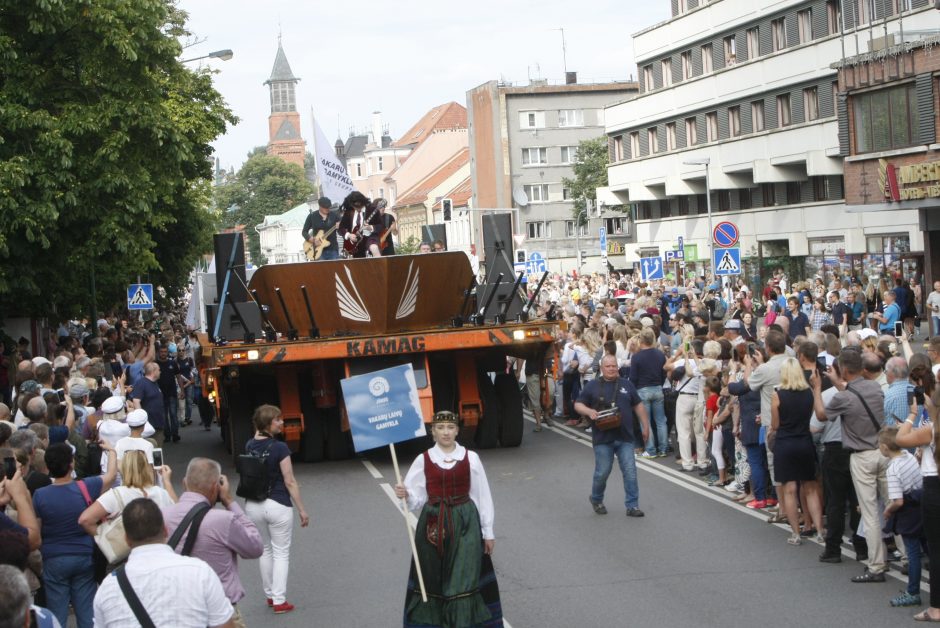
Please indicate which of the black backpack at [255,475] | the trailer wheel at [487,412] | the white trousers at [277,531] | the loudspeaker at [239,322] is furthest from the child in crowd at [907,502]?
the loudspeaker at [239,322]

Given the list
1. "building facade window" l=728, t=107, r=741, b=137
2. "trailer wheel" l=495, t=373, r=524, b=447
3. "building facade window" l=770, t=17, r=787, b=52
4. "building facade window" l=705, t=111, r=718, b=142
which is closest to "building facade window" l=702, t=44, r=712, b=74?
"building facade window" l=705, t=111, r=718, b=142

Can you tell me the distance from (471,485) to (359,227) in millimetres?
10067

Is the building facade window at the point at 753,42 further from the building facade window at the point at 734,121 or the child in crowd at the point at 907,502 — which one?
the child in crowd at the point at 907,502

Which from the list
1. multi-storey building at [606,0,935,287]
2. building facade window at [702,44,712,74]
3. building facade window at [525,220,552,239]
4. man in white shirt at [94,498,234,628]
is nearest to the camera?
man in white shirt at [94,498,234,628]

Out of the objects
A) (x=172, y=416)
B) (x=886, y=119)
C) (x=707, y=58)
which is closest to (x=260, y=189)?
(x=707, y=58)

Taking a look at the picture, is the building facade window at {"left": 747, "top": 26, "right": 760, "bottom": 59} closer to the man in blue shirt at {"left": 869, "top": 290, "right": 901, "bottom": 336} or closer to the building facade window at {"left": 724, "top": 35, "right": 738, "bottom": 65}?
the building facade window at {"left": 724, "top": 35, "right": 738, "bottom": 65}

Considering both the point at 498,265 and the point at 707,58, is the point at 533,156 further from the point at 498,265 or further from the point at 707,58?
the point at 498,265

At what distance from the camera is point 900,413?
10945 mm

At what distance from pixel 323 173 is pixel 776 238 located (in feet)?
119

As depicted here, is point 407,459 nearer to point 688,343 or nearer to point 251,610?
point 688,343

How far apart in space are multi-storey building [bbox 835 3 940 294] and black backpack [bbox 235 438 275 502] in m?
28.1

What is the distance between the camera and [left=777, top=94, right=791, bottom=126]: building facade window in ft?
166

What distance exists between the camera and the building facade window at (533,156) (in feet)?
323

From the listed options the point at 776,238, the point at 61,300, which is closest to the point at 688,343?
Result: the point at 61,300
